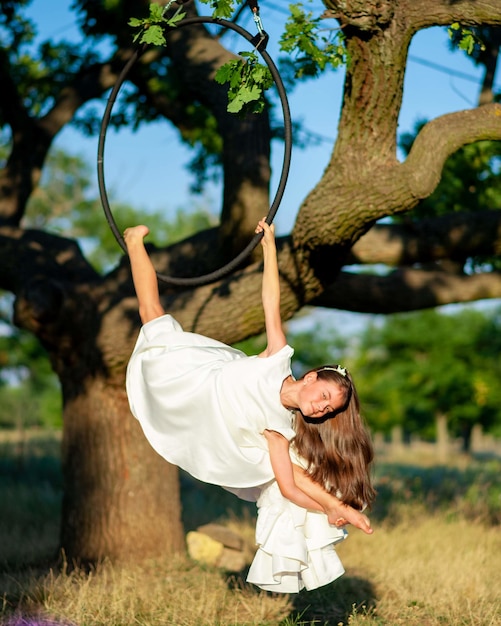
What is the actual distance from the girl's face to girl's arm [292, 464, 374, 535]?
1.44 ft

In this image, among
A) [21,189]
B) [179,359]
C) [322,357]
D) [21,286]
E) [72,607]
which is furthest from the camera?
[322,357]

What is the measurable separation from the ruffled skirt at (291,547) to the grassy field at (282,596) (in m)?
0.80

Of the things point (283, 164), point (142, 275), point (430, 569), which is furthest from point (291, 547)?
point (430, 569)

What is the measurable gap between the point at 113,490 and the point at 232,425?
3.40 meters

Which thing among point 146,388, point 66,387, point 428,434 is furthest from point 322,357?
point 146,388

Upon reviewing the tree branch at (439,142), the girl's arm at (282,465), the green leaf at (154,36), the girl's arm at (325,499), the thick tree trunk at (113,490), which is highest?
the green leaf at (154,36)

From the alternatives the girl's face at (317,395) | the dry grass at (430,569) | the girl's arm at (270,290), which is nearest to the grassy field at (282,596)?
the dry grass at (430,569)

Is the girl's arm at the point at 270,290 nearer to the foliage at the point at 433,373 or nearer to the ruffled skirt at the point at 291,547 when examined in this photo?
the ruffled skirt at the point at 291,547

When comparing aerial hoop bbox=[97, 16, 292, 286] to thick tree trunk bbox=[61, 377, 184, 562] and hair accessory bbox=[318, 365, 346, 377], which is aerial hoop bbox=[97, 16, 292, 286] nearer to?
Answer: hair accessory bbox=[318, 365, 346, 377]

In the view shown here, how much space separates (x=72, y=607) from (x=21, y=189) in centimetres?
483

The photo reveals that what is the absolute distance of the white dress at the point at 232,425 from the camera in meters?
4.23

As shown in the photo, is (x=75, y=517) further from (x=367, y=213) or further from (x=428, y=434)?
(x=428, y=434)

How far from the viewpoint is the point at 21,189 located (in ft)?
29.5

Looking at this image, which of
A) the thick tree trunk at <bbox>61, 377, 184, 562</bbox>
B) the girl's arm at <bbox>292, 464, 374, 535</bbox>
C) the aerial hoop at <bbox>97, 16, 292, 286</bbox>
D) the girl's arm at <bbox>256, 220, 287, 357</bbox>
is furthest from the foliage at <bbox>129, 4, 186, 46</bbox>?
the thick tree trunk at <bbox>61, 377, 184, 562</bbox>
